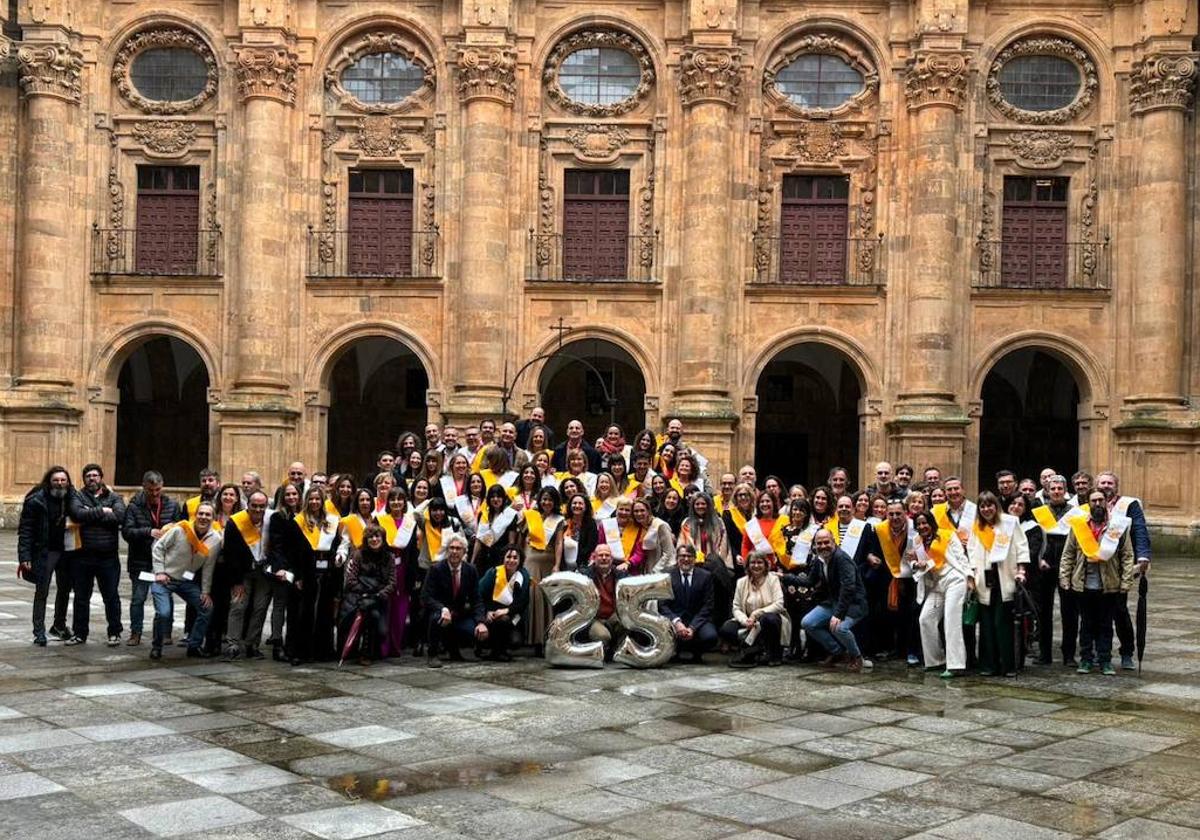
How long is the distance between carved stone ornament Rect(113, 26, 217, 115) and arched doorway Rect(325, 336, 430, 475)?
8.58m

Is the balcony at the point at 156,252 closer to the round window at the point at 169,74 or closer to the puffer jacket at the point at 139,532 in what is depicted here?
the round window at the point at 169,74

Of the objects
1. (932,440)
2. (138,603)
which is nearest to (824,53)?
(932,440)

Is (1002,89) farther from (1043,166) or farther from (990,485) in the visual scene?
(990,485)

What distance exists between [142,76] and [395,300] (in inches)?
314

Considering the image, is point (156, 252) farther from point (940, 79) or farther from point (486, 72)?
point (940, 79)

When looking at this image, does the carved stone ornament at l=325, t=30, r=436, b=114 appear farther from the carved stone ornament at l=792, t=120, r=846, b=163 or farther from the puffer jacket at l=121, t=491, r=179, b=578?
the puffer jacket at l=121, t=491, r=179, b=578

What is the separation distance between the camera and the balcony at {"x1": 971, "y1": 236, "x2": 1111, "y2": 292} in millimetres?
30188

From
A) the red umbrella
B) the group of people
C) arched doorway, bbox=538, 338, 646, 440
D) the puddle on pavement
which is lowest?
the puddle on pavement

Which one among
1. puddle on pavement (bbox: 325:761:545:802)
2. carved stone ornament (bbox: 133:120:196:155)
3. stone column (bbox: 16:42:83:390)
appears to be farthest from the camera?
carved stone ornament (bbox: 133:120:196:155)

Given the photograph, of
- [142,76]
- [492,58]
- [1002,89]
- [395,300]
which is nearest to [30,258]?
[142,76]

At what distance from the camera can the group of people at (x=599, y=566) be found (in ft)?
44.4

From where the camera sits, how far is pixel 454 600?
1382cm

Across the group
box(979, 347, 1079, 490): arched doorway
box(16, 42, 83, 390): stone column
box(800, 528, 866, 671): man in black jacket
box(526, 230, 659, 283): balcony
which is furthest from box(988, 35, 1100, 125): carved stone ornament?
box(16, 42, 83, 390): stone column

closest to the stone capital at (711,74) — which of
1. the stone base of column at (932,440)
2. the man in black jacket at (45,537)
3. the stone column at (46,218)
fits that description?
the stone base of column at (932,440)
